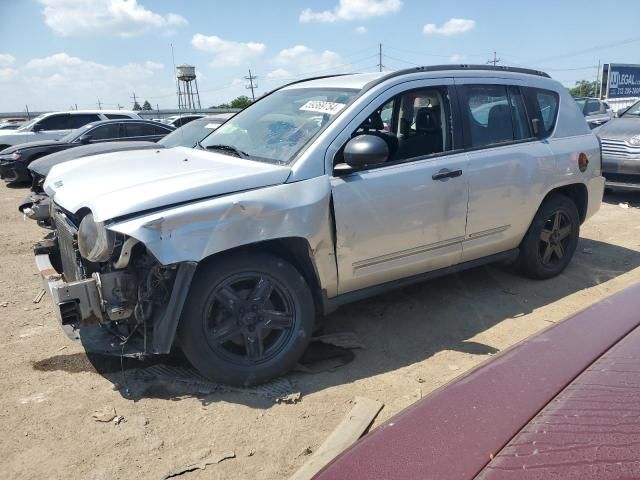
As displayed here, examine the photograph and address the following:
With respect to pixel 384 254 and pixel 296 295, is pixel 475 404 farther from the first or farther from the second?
pixel 384 254

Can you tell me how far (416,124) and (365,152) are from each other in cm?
133

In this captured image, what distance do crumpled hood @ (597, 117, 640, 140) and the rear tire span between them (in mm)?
4296

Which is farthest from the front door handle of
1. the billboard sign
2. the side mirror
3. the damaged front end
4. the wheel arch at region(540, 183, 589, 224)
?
the billboard sign

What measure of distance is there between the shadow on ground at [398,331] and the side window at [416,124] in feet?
4.31

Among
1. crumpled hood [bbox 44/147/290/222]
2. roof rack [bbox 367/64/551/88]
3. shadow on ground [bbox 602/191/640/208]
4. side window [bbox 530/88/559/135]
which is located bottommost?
shadow on ground [bbox 602/191/640/208]

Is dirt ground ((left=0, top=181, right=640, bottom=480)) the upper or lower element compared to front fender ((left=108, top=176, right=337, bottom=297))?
lower

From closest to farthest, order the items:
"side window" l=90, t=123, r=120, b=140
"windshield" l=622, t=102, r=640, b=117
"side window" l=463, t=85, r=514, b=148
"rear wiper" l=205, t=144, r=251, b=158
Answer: "rear wiper" l=205, t=144, r=251, b=158
"side window" l=463, t=85, r=514, b=148
"windshield" l=622, t=102, r=640, b=117
"side window" l=90, t=123, r=120, b=140

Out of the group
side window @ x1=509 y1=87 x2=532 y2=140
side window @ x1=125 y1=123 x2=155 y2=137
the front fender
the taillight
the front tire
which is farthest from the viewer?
side window @ x1=125 y1=123 x2=155 y2=137

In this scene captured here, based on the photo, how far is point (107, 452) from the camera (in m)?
2.76

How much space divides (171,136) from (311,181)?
19.0ft

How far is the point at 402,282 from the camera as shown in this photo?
4.01 m

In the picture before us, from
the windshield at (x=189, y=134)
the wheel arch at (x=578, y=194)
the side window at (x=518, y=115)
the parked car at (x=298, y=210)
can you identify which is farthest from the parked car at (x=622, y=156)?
the windshield at (x=189, y=134)

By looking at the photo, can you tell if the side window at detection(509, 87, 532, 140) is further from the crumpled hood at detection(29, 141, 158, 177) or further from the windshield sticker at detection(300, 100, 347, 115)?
the crumpled hood at detection(29, 141, 158, 177)

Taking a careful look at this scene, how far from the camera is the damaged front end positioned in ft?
9.51
